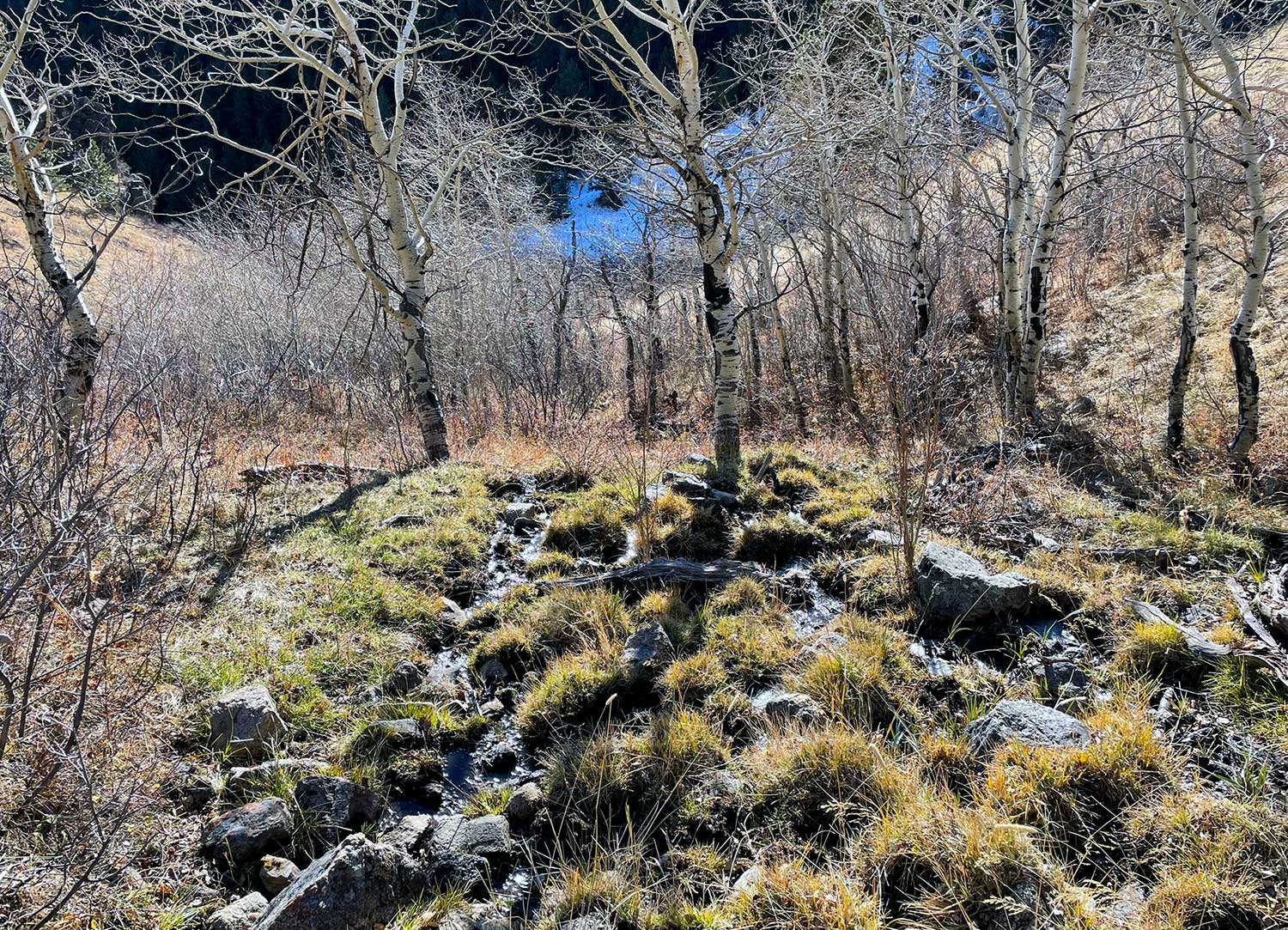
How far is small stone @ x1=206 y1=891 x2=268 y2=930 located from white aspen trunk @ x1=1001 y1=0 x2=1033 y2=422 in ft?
31.0

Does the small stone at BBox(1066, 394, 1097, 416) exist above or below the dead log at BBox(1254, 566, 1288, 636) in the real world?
above

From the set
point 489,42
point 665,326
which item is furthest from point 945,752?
Result: point 665,326

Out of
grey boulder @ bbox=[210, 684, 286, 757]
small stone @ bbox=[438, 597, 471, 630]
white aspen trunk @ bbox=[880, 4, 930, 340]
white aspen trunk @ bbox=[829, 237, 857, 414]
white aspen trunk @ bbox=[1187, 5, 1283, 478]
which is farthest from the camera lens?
white aspen trunk @ bbox=[829, 237, 857, 414]

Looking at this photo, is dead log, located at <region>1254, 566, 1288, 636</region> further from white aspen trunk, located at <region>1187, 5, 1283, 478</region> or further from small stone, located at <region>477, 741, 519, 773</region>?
small stone, located at <region>477, 741, 519, 773</region>

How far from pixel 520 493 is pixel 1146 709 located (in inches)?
243

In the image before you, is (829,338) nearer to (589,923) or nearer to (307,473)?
(307,473)

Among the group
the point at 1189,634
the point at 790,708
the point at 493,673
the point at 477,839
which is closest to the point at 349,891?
the point at 477,839

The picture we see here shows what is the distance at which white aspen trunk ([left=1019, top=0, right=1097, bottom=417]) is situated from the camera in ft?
25.7

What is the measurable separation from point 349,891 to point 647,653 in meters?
2.26

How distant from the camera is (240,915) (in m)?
2.84

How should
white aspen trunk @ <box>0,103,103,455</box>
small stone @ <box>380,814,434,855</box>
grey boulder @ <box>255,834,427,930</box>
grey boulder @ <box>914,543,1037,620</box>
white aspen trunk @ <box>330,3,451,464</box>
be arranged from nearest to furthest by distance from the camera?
grey boulder @ <box>255,834,427,930</box> → small stone @ <box>380,814,434,855</box> → grey boulder @ <box>914,543,1037,620</box> → white aspen trunk @ <box>0,103,103,455</box> → white aspen trunk @ <box>330,3,451,464</box>

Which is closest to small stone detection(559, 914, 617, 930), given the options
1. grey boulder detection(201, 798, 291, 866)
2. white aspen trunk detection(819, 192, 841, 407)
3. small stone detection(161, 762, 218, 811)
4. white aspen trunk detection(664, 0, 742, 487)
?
grey boulder detection(201, 798, 291, 866)

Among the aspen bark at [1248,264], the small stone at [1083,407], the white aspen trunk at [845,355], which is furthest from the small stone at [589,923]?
the white aspen trunk at [845,355]

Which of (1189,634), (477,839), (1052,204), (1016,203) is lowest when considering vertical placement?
(477,839)
